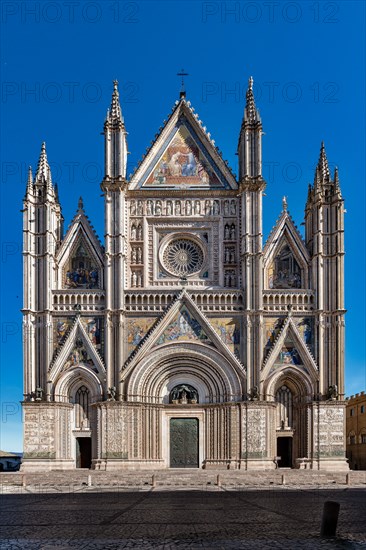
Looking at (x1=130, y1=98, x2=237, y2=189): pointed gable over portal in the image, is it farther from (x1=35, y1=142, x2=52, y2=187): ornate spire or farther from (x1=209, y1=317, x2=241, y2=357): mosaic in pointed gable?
(x1=209, y1=317, x2=241, y2=357): mosaic in pointed gable

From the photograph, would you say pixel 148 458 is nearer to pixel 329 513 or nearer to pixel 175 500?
pixel 175 500

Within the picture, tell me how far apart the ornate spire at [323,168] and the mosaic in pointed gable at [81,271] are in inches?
607

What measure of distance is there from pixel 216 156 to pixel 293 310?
1104cm

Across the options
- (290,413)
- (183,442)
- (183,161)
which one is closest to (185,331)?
(183,442)

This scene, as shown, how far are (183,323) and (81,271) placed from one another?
717cm

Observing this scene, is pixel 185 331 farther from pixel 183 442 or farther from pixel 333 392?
pixel 333 392

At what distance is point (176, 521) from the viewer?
17.4m

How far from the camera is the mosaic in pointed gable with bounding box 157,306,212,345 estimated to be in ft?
139

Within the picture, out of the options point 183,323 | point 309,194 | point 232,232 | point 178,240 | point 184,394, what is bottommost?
point 184,394

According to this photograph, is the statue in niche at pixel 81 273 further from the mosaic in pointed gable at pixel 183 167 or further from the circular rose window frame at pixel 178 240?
the mosaic in pointed gable at pixel 183 167

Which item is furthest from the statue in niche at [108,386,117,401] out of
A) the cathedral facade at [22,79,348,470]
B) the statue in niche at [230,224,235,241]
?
the statue in niche at [230,224,235,241]

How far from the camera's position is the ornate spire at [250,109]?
1759 inches

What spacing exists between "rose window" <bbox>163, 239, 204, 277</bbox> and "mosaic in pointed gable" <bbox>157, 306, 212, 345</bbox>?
3.16 m

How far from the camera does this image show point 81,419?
42406mm
